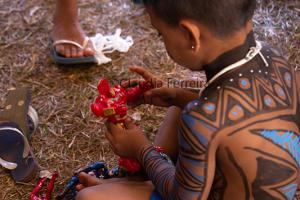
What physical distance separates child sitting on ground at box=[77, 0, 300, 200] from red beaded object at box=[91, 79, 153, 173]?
27 cm

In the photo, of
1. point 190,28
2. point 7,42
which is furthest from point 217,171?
point 7,42

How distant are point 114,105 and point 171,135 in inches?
10.2

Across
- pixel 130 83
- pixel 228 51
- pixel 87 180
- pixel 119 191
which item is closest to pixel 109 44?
pixel 130 83

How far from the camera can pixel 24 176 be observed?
1.47m

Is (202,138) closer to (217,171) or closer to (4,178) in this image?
(217,171)

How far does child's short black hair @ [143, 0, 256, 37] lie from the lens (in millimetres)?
846

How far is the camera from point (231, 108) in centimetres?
90

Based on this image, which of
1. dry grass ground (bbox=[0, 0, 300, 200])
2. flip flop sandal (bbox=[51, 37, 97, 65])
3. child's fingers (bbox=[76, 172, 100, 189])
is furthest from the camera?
flip flop sandal (bbox=[51, 37, 97, 65])

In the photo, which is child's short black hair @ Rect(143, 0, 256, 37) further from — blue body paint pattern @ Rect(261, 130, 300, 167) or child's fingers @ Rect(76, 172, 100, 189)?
child's fingers @ Rect(76, 172, 100, 189)

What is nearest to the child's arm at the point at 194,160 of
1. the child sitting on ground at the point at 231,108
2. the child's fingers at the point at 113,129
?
the child sitting on ground at the point at 231,108

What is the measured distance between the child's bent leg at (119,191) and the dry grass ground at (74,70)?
296mm

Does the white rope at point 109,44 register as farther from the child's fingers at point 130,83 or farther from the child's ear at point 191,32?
the child's ear at point 191,32

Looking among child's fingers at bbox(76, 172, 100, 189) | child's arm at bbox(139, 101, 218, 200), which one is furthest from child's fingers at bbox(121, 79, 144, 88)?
child's arm at bbox(139, 101, 218, 200)

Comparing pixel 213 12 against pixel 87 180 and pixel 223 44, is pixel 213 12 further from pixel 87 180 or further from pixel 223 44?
pixel 87 180
